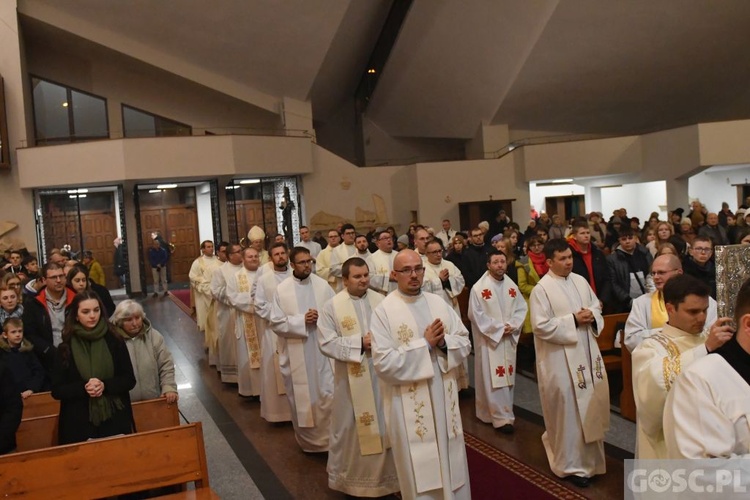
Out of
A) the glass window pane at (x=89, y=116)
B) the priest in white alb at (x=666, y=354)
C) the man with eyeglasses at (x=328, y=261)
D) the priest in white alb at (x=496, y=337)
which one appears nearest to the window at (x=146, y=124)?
the glass window pane at (x=89, y=116)

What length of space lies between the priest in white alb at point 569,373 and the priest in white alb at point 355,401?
1.22 meters

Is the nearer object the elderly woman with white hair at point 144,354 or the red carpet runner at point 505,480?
the elderly woman with white hair at point 144,354

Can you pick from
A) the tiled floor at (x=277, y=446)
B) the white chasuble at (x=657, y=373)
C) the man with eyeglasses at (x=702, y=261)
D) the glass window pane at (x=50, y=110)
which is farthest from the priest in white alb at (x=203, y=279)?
the glass window pane at (x=50, y=110)

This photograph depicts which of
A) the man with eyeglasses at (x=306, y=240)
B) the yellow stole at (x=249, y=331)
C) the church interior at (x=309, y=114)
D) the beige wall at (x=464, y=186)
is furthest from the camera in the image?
the beige wall at (x=464, y=186)

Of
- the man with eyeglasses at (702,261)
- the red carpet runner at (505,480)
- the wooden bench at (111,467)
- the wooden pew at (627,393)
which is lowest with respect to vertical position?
the red carpet runner at (505,480)

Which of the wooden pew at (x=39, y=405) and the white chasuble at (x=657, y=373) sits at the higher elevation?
the white chasuble at (x=657, y=373)

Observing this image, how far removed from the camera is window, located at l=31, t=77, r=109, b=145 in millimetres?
22250

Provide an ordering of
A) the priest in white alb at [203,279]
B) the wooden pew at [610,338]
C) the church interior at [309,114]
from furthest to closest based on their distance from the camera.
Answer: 1. the church interior at [309,114]
2. the priest in white alb at [203,279]
3. the wooden pew at [610,338]

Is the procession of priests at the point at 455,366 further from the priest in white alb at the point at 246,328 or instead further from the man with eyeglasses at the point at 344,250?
the man with eyeglasses at the point at 344,250

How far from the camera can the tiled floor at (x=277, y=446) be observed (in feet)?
18.6

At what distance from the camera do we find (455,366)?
465 centimetres

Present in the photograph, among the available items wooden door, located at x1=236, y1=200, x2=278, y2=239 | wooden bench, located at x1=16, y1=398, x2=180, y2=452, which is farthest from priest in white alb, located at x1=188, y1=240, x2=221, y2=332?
wooden door, located at x1=236, y1=200, x2=278, y2=239

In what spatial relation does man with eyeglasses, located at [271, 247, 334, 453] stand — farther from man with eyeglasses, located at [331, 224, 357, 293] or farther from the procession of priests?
man with eyeglasses, located at [331, 224, 357, 293]

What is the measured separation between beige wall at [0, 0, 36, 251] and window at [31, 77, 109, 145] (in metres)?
2.31
